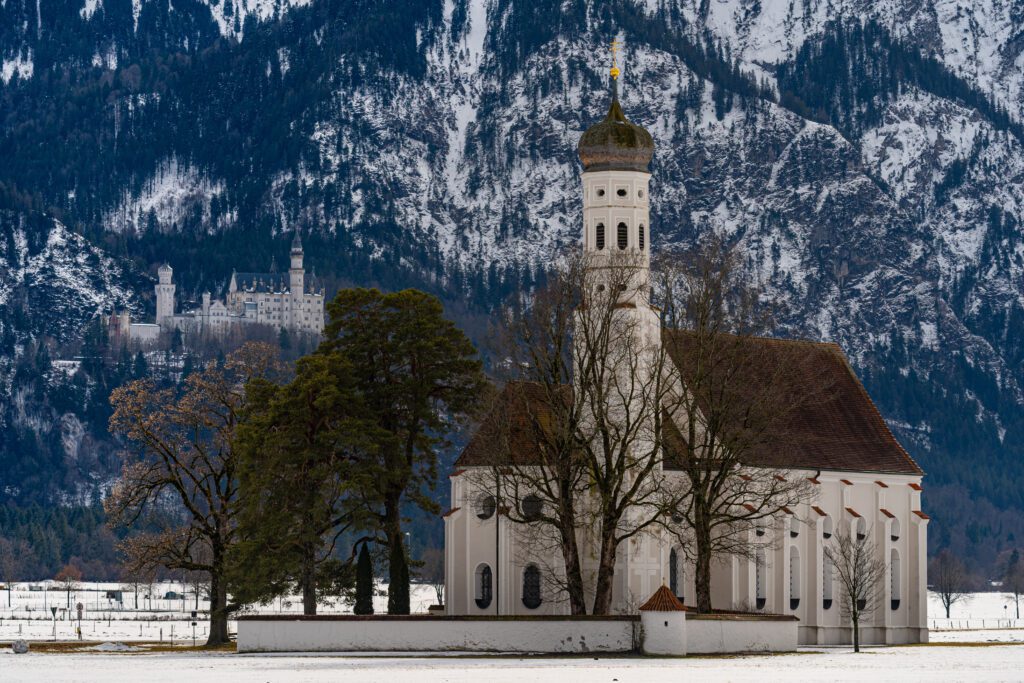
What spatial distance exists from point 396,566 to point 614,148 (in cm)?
2079

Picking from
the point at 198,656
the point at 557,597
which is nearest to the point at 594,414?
the point at 557,597

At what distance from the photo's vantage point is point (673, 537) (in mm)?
99438

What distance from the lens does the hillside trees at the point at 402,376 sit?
324 feet

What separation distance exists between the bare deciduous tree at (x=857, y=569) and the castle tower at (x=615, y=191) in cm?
1470

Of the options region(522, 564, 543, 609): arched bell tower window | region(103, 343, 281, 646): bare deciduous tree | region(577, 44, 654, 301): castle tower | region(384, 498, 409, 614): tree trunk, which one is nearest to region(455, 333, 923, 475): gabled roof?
region(384, 498, 409, 614): tree trunk

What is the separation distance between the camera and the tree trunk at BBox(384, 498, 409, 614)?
96.8 m

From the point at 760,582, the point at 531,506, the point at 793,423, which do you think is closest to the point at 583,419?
the point at 531,506

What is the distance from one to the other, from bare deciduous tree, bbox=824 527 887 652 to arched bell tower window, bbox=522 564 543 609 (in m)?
13.4

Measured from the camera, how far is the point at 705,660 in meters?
79.3

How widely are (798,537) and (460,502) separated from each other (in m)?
15.9

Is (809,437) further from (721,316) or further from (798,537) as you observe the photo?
(721,316)

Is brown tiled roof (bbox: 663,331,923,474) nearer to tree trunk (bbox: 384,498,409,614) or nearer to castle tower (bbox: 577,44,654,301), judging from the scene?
castle tower (bbox: 577,44,654,301)

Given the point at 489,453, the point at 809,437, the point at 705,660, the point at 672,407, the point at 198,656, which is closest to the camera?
the point at 705,660

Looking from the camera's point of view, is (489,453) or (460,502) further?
(460,502)
